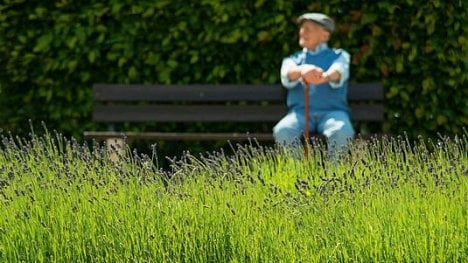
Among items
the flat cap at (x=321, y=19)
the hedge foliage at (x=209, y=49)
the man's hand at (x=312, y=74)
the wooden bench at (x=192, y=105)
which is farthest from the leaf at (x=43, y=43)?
the man's hand at (x=312, y=74)

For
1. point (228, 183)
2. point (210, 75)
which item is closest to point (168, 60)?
point (210, 75)

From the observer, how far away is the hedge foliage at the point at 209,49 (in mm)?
8531

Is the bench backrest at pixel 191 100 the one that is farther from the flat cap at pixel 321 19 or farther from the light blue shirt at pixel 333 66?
the flat cap at pixel 321 19

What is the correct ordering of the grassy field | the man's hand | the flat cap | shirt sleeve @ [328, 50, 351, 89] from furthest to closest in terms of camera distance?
the flat cap, shirt sleeve @ [328, 50, 351, 89], the man's hand, the grassy field

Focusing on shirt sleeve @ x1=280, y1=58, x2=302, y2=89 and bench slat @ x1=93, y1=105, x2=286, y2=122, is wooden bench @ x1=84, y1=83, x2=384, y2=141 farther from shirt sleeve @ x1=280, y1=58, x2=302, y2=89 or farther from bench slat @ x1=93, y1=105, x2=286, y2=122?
shirt sleeve @ x1=280, y1=58, x2=302, y2=89

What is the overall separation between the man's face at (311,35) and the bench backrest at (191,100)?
2.00 ft

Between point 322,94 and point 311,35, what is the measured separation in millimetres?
413

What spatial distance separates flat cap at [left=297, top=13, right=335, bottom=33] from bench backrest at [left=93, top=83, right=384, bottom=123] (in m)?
0.72

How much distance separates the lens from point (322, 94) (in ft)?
26.1

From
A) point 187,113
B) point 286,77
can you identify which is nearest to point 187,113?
point 187,113

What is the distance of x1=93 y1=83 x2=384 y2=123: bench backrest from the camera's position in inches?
338

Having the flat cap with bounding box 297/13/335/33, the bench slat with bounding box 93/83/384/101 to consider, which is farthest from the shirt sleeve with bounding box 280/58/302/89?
the bench slat with bounding box 93/83/384/101

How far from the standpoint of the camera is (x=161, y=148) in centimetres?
904

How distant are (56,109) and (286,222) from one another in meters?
4.54
